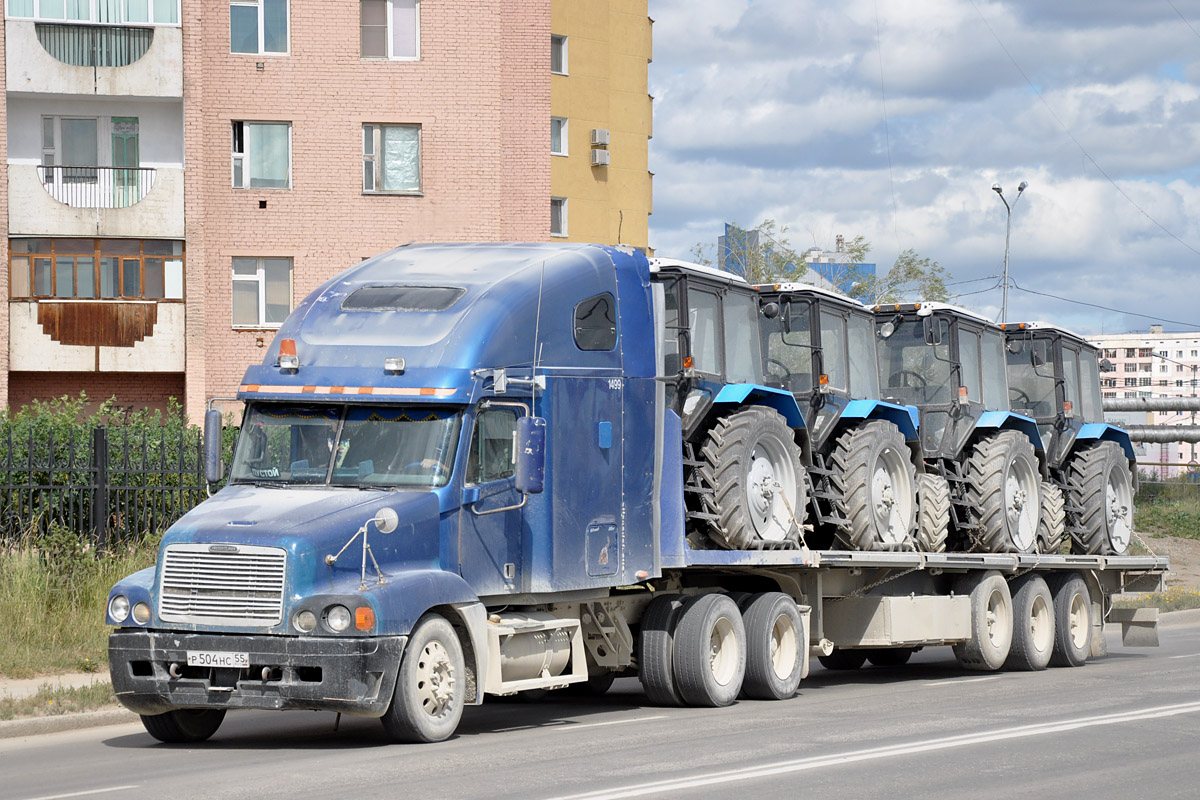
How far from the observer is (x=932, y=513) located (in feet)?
57.4

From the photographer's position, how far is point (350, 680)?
1059 cm

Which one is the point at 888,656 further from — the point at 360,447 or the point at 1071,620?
the point at 360,447

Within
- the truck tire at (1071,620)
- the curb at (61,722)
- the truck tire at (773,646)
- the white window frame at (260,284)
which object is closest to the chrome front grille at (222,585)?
the curb at (61,722)

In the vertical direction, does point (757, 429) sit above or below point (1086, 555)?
above

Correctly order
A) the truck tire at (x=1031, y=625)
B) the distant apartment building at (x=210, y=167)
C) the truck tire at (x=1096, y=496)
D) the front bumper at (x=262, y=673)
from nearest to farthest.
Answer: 1. the front bumper at (x=262, y=673)
2. the truck tire at (x=1031, y=625)
3. the truck tire at (x=1096, y=496)
4. the distant apartment building at (x=210, y=167)

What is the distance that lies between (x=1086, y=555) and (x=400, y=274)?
11447 millimetres

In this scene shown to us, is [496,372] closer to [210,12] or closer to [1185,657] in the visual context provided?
[1185,657]

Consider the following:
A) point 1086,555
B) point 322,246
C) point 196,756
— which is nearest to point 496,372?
point 196,756

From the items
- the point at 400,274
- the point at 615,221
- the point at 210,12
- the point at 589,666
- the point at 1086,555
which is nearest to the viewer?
the point at 400,274

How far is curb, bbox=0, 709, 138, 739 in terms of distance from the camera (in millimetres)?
12695

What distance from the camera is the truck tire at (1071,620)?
65.6 ft

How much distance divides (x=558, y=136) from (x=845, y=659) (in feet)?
82.8

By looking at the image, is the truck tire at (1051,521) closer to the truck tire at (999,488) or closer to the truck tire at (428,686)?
the truck tire at (999,488)

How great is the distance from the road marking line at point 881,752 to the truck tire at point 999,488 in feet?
15.7
